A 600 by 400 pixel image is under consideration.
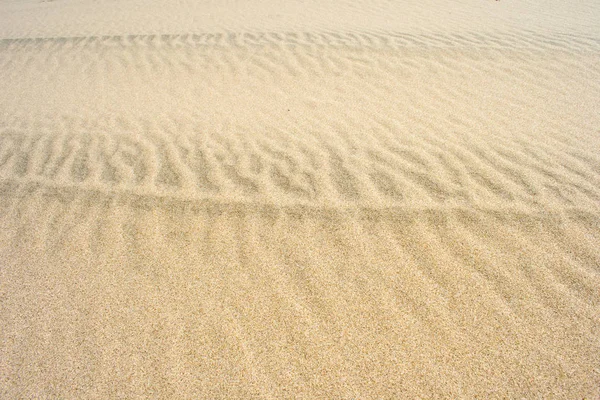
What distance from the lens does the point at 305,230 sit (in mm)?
2244

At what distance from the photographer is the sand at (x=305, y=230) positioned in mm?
1591

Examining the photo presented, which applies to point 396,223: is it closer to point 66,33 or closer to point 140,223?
point 140,223

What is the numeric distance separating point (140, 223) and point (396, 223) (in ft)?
5.02

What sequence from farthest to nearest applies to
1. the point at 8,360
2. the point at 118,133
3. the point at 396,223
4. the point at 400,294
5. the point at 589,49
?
the point at 589,49 → the point at 118,133 → the point at 396,223 → the point at 400,294 → the point at 8,360

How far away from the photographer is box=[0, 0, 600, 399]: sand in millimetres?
1591

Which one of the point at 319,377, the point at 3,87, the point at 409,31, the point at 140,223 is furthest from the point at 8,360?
the point at 409,31

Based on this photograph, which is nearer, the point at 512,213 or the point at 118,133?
the point at 512,213

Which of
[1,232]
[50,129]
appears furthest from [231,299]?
[50,129]

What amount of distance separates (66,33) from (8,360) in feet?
20.4

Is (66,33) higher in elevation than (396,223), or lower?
higher

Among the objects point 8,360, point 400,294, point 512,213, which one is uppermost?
point 512,213

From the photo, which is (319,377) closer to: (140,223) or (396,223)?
(396,223)

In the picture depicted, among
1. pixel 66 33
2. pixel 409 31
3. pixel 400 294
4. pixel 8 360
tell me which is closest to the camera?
pixel 8 360

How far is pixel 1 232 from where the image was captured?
2.38 meters
